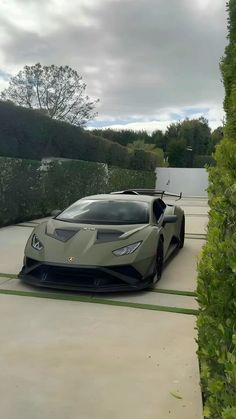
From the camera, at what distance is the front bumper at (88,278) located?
4562 millimetres

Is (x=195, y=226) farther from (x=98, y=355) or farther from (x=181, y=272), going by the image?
(x=98, y=355)

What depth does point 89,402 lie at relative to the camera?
2521 mm

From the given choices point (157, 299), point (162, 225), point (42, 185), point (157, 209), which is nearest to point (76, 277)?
point (157, 299)

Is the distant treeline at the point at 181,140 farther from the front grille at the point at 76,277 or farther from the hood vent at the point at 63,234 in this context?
the front grille at the point at 76,277

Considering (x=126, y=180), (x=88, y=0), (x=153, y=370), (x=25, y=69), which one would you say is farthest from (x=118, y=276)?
(x=25, y=69)

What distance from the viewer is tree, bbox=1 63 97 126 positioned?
29.1 m

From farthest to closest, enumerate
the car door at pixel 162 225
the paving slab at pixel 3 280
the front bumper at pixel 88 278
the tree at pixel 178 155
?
1. the tree at pixel 178 155
2. the car door at pixel 162 225
3. the paving slab at pixel 3 280
4. the front bumper at pixel 88 278

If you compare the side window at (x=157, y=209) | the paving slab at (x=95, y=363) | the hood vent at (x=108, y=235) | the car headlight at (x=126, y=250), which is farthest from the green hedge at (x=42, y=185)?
the paving slab at (x=95, y=363)

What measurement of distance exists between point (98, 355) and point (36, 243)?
217 cm

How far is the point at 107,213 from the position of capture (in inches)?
223

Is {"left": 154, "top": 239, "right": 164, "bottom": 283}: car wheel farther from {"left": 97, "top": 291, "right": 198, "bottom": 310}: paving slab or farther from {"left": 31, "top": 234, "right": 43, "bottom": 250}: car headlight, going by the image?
{"left": 31, "top": 234, "right": 43, "bottom": 250}: car headlight

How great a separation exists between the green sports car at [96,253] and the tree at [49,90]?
82.2 feet

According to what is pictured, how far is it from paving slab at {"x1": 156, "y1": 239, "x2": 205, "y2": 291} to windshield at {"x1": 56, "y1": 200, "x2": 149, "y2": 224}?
86cm

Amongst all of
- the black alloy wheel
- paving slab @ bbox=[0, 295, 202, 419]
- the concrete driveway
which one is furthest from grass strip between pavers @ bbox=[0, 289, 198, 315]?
the black alloy wheel
